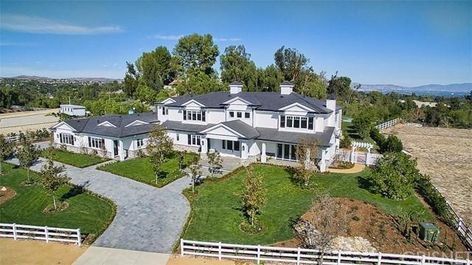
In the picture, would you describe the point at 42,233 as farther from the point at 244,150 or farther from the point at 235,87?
the point at 235,87

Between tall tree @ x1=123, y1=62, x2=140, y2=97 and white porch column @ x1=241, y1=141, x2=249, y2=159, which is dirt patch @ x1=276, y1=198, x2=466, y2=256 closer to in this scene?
white porch column @ x1=241, y1=141, x2=249, y2=159

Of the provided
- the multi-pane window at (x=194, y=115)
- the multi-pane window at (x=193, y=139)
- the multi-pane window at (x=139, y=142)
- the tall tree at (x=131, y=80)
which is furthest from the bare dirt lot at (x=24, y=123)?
the multi-pane window at (x=193, y=139)

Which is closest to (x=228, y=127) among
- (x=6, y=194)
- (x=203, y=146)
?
(x=203, y=146)

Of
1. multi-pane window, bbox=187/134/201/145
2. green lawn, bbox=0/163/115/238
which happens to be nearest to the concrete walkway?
green lawn, bbox=0/163/115/238

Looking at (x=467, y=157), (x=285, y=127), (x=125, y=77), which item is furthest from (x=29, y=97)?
(x=467, y=157)

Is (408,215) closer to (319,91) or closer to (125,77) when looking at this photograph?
(319,91)

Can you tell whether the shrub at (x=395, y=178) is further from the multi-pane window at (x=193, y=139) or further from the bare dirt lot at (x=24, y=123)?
the bare dirt lot at (x=24, y=123)
